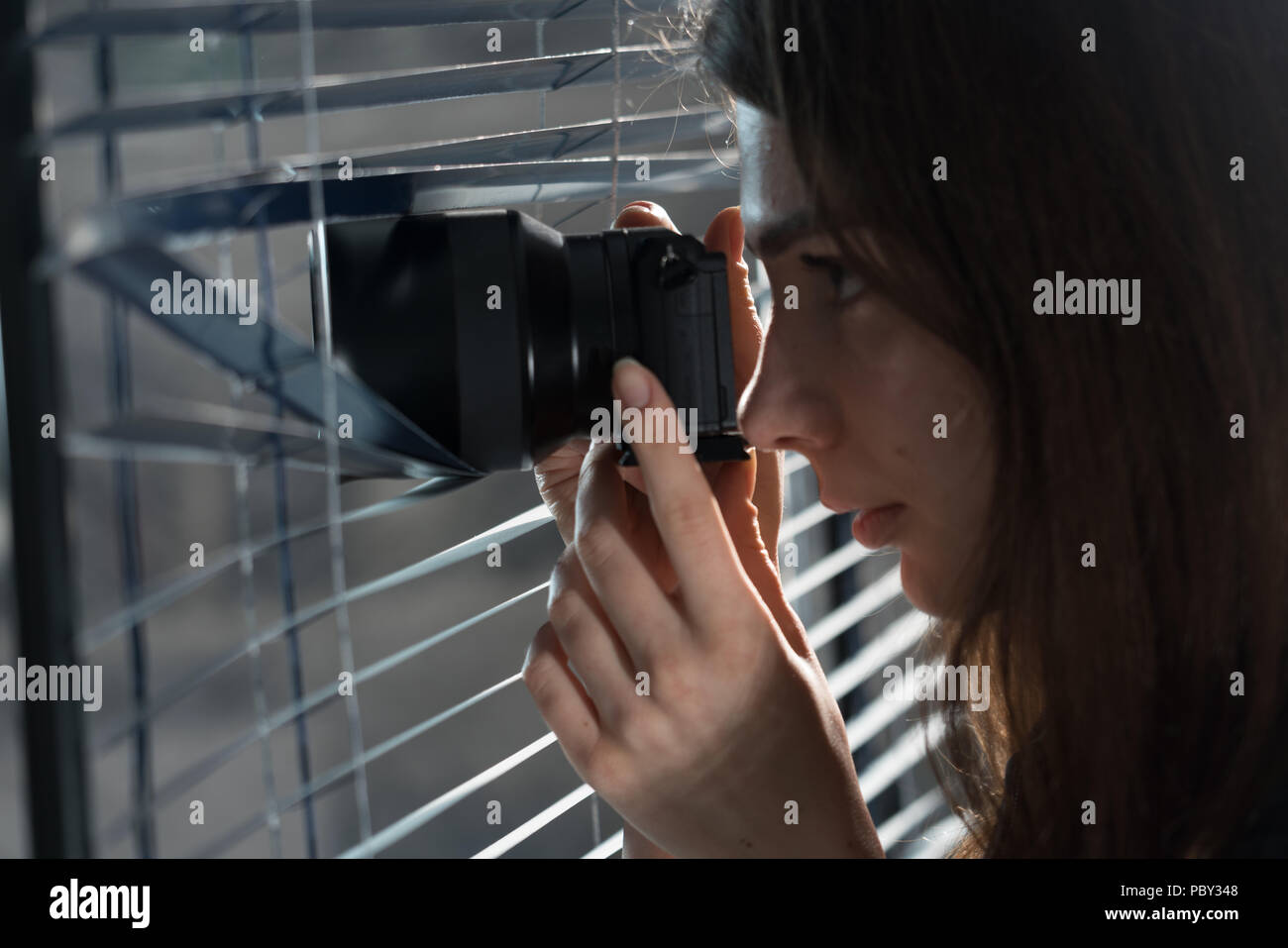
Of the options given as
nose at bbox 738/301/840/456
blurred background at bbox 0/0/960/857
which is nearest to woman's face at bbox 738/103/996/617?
nose at bbox 738/301/840/456

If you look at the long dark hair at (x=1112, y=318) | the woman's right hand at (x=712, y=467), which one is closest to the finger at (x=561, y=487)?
the woman's right hand at (x=712, y=467)

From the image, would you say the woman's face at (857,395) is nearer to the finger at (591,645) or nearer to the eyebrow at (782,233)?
the eyebrow at (782,233)

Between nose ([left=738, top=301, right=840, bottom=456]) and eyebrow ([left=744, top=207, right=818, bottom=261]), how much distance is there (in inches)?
1.5

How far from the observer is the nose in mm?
551

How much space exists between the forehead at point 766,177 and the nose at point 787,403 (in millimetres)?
54

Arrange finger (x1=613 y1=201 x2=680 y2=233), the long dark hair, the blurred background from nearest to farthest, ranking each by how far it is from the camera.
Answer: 1. the blurred background
2. the long dark hair
3. finger (x1=613 y1=201 x2=680 y2=233)

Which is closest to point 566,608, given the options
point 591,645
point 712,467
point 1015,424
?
point 591,645

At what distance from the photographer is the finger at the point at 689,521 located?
51cm

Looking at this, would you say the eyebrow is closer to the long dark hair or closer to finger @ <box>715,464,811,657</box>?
the long dark hair

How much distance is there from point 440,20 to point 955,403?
31 centimetres

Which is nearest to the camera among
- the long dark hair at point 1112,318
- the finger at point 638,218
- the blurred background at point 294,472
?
the blurred background at point 294,472

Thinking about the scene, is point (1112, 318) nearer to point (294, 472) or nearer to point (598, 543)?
point (598, 543)
